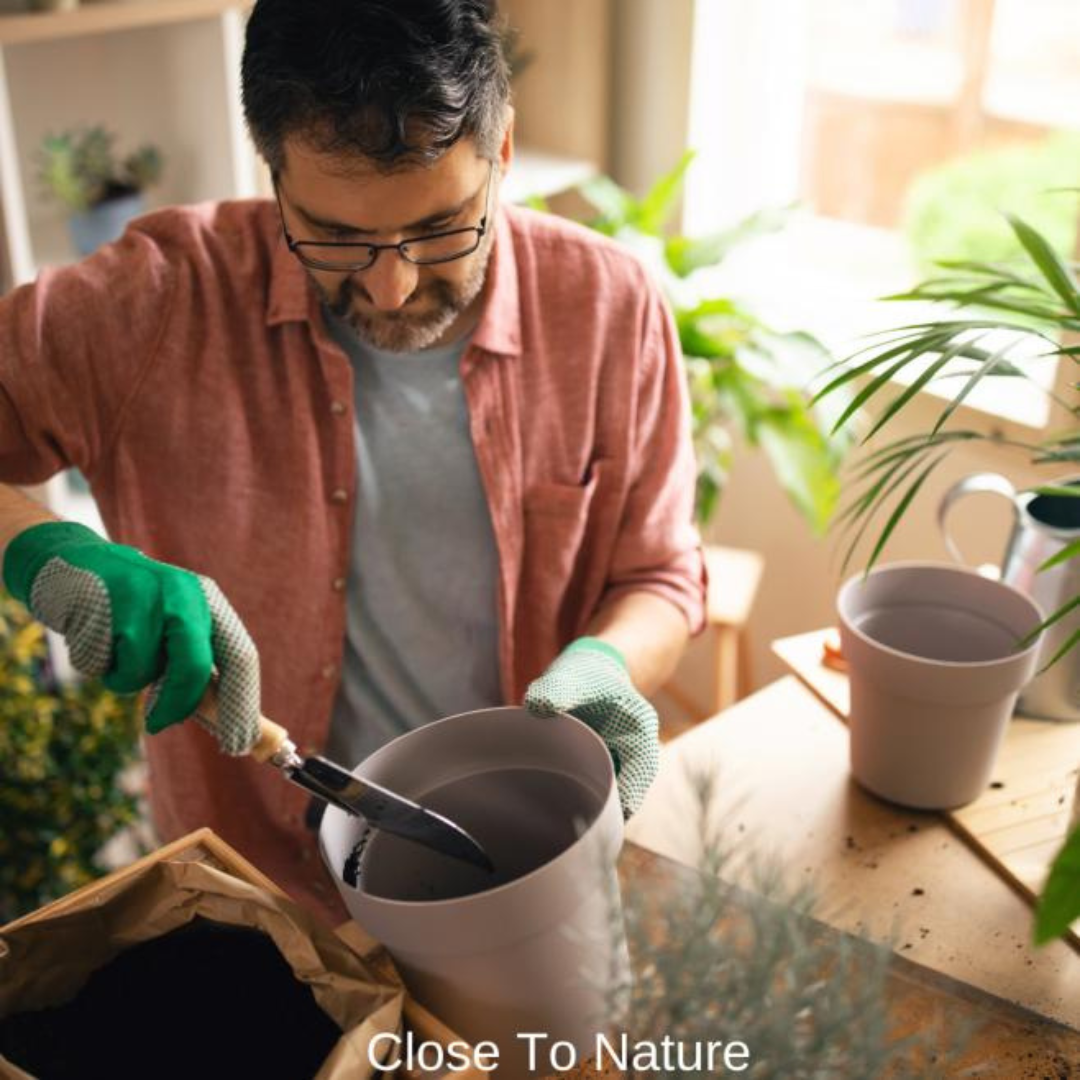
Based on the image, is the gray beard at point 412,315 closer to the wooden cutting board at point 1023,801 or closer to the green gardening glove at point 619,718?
the green gardening glove at point 619,718

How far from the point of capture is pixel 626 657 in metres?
1.13

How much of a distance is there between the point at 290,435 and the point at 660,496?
0.37m

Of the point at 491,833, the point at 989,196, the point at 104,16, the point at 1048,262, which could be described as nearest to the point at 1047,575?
the point at 1048,262

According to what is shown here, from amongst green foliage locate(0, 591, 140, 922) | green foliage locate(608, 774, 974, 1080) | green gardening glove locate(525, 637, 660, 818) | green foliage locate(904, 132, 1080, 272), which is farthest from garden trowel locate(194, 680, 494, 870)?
green foliage locate(904, 132, 1080, 272)

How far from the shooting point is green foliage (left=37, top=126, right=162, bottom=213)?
1.92 metres

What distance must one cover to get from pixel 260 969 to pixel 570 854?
8.9 inches

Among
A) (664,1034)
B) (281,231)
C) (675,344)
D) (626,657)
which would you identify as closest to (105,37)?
(281,231)

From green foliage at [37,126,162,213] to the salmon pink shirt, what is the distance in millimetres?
831

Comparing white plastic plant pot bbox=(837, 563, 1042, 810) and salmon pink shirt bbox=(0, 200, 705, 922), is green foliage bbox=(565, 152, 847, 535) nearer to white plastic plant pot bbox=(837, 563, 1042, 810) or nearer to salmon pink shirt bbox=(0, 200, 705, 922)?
salmon pink shirt bbox=(0, 200, 705, 922)

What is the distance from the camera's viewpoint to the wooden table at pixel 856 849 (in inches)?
35.8

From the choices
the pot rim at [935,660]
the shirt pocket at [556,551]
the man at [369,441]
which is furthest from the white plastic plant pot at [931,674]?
the shirt pocket at [556,551]

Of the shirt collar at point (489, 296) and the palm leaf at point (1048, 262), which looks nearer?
the palm leaf at point (1048, 262)

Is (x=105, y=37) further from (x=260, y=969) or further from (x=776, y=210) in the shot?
(x=260, y=969)

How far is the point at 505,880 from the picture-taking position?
36.4 inches
